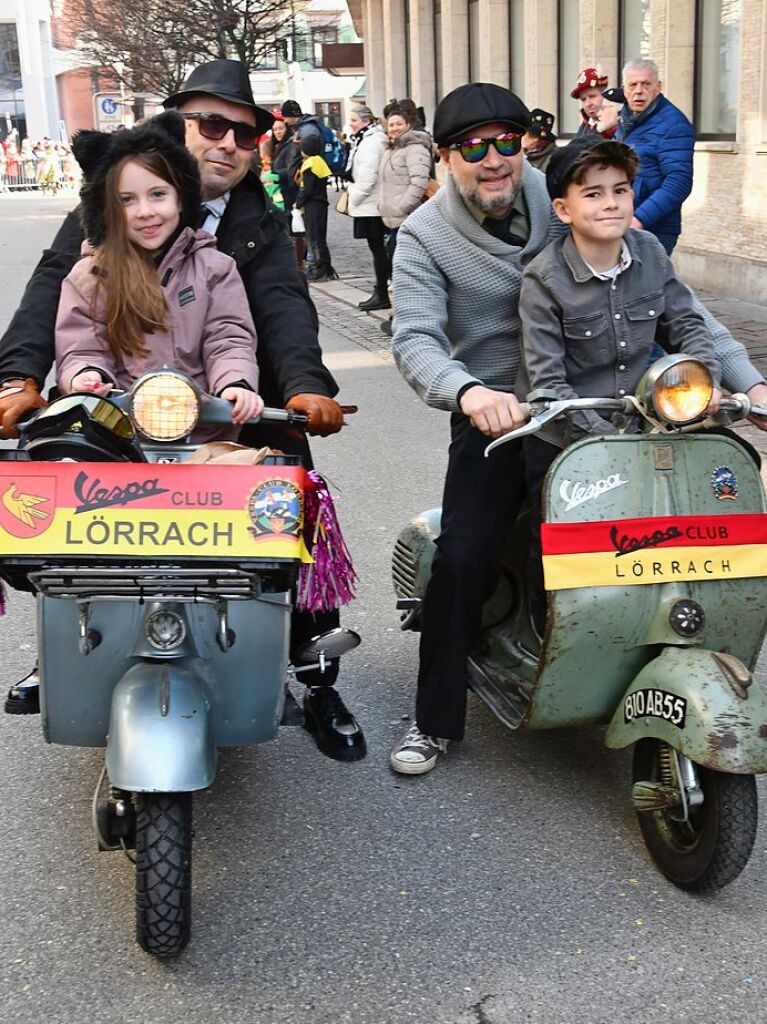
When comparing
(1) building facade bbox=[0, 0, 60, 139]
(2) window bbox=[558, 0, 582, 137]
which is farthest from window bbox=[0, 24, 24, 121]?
(2) window bbox=[558, 0, 582, 137]

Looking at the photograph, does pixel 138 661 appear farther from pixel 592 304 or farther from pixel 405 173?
pixel 405 173

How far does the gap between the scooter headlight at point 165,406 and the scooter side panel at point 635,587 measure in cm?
86

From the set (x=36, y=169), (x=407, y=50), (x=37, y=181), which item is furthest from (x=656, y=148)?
(x=36, y=169)

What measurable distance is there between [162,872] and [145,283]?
4.79 feet

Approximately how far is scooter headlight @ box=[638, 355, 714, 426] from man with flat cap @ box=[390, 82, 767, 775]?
19.3 inches

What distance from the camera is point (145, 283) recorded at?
3.46m

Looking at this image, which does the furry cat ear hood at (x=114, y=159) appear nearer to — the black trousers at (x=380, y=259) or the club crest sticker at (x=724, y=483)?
the club crest sticker at (x=724, y=483)

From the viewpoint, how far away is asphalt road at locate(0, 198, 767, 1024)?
Answer: 2.82 meters

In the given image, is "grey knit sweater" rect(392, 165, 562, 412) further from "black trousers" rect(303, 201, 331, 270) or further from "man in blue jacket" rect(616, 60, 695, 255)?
"black trousers" rect(303, 201, 331, 270)

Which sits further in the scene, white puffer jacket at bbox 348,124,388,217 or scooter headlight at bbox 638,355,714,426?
white puffer jacket at bbox 348,124,388,217

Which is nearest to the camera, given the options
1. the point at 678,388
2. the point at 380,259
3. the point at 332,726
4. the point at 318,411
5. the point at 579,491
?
the point at 678,388

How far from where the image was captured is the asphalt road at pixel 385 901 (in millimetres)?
2818

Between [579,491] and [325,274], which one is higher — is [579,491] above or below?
above

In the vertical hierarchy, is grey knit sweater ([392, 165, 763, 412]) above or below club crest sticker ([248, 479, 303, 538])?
above
